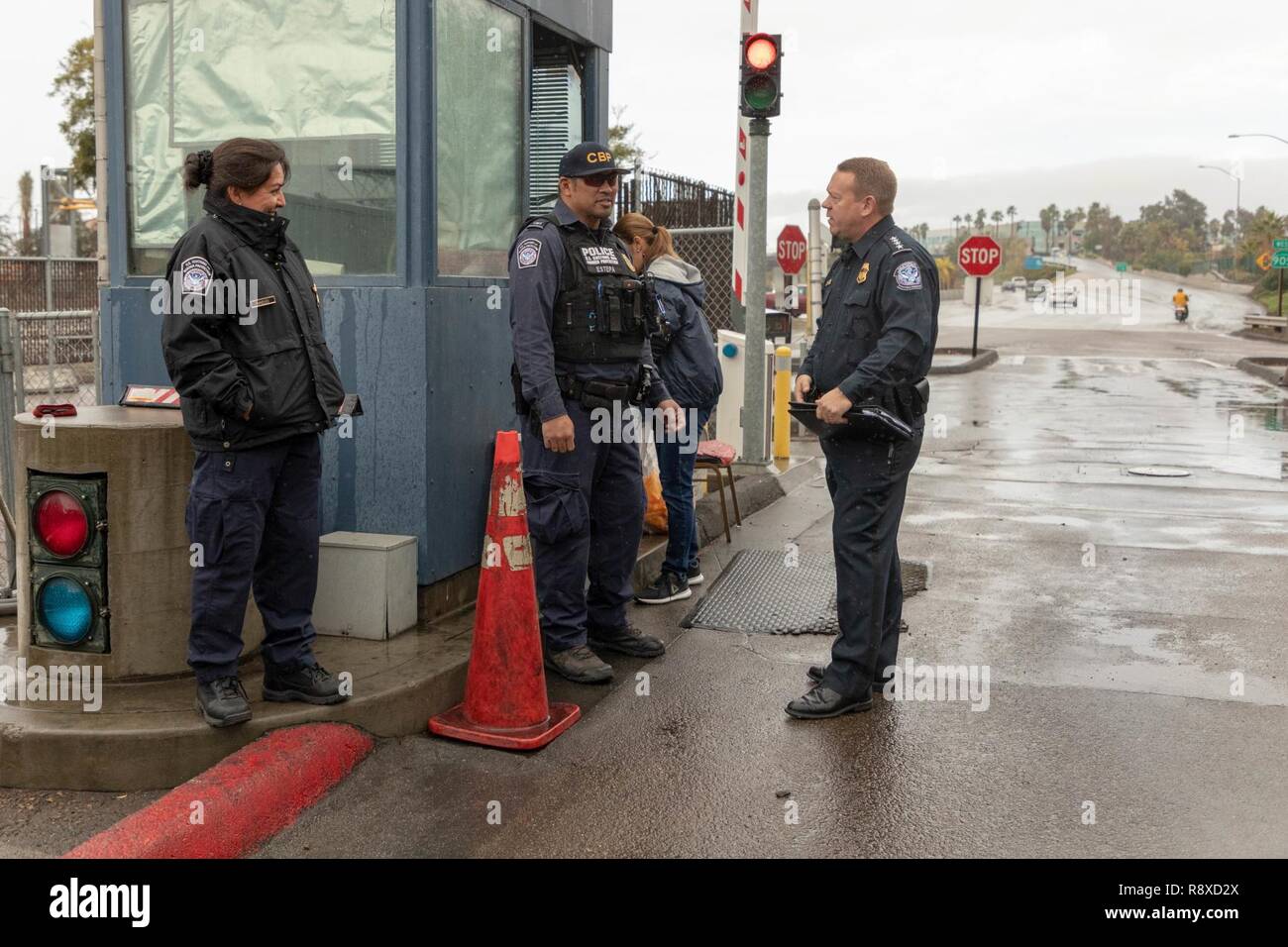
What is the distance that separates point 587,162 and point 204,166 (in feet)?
4.89

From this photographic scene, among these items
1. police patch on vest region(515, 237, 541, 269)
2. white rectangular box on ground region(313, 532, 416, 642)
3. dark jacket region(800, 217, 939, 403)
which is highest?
police patch on vest region(515, 237, 541, 269)

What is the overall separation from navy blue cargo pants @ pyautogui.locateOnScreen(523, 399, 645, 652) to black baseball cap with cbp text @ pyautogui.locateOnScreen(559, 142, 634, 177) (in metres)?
0.90

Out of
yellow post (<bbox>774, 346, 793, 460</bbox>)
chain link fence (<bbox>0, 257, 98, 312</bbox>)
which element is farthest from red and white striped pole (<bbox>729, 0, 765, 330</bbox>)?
chain link fence (<bbox>0, 257, 98, 312</bbox>)

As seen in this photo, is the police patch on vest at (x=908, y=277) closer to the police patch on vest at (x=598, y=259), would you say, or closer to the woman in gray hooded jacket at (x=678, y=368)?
the police patch on vest at (x=598, y=259)

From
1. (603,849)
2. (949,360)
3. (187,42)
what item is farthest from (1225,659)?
(949,360)

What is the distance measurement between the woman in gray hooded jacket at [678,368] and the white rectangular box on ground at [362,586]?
1705 mm

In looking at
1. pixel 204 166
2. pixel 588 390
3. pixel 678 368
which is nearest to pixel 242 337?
pixel 204 166

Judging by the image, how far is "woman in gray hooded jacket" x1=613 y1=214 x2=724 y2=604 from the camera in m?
6.23

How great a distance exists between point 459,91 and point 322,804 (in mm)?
3115

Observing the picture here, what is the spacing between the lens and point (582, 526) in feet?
16.7

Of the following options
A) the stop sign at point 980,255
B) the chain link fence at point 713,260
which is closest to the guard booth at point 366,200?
the chain link fence at point 713,260

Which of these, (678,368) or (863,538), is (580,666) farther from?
(678,368)

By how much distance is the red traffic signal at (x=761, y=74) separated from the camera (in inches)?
366

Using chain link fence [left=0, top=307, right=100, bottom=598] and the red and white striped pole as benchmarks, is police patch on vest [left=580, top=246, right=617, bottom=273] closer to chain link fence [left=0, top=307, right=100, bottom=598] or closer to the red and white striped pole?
chain link fence [left=0, top=307, right=100, bottom=598]
